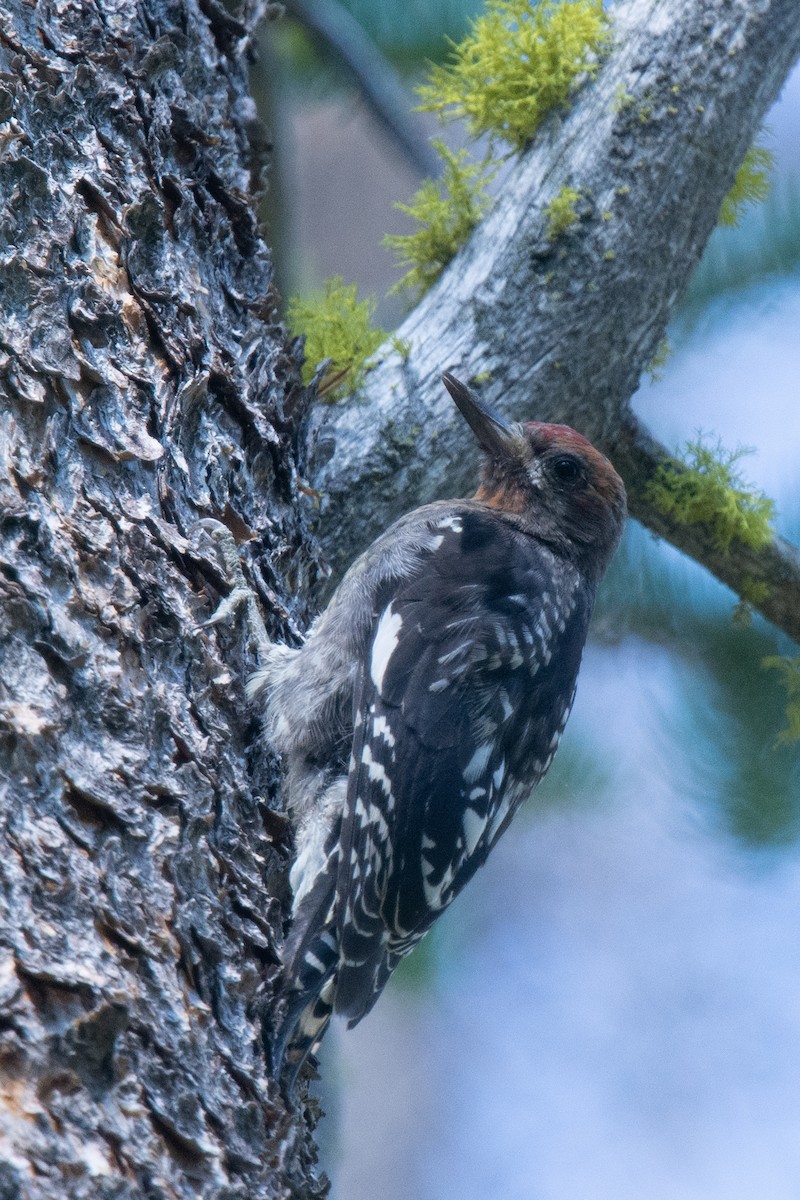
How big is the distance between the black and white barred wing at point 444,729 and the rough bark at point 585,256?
11.2 inches

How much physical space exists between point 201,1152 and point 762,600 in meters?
2.27

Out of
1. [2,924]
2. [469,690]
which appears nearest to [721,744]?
[469,690]

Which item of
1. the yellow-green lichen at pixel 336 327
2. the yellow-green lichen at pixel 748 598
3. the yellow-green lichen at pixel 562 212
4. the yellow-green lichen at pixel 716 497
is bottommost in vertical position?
the yellow-green lichen at pixel 748 598

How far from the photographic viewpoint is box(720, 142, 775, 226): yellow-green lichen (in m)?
2.97

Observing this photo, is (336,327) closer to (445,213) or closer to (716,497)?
(445,213)

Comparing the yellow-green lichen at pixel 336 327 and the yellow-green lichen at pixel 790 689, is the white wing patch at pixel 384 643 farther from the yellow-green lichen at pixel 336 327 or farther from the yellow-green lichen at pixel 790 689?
the yellow-green lichen at pixel 790 689

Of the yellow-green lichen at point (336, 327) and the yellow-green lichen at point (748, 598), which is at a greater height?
the yellow-green lichen at point (336, 327)

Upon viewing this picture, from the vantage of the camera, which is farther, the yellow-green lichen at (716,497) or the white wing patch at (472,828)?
the yellow-green lichen at (716,497)

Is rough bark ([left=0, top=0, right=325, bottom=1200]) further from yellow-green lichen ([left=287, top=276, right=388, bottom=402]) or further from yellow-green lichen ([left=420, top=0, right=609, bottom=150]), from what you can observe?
yellow-green lichen ([left=420, top=0, right=609, bottom=150])

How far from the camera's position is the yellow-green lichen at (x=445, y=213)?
2680 mm

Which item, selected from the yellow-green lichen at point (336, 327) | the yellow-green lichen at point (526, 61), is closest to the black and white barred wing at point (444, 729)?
the yellow-green lichen at point (336, 327)

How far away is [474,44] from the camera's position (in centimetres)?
260

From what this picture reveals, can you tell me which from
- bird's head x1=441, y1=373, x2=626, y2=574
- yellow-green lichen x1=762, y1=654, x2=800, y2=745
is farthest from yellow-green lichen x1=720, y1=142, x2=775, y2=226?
yellow-green lichen x1=762, y1=654, x2=800, y2=745

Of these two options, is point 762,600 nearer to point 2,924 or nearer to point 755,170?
point 755,170
